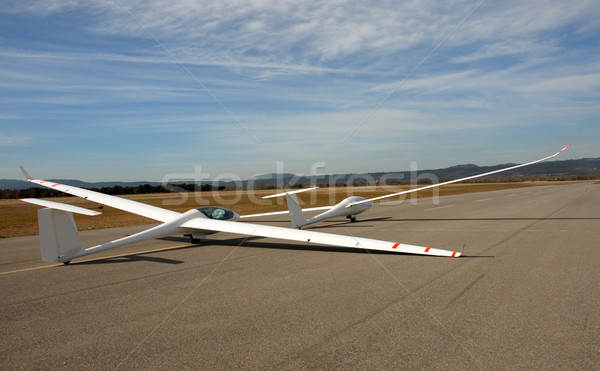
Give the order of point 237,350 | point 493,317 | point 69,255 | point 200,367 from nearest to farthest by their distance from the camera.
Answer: point 200,367 < point 237,350 < point 493,317 < point 69,255

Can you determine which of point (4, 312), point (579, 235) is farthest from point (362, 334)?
point (579, 235)

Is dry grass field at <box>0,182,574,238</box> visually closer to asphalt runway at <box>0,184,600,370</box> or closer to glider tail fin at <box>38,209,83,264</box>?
glider tail fin at <box>38,209,83,264</box>

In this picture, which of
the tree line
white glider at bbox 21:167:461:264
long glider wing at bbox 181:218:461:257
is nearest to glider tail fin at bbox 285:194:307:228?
white glider at bbox 21:167:461:264

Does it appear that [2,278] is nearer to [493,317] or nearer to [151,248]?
[151,248]

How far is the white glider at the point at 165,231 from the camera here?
10117 millimetres

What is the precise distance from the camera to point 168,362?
15.9ft

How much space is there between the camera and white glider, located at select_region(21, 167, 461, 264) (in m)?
10.1

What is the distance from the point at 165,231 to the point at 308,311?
8250mm

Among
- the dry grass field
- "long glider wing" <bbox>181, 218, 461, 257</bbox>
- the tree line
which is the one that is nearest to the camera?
"long glider wing" <bbox>181, 218, 461, 257</bbox>

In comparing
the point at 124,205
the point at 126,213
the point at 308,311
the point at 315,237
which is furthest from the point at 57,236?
the point at 126,213

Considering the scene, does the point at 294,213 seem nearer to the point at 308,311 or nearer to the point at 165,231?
the point at 165,231

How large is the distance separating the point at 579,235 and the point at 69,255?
17.3m

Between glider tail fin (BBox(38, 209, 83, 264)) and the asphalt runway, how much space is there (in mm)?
461

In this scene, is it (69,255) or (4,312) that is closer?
(4,312)
